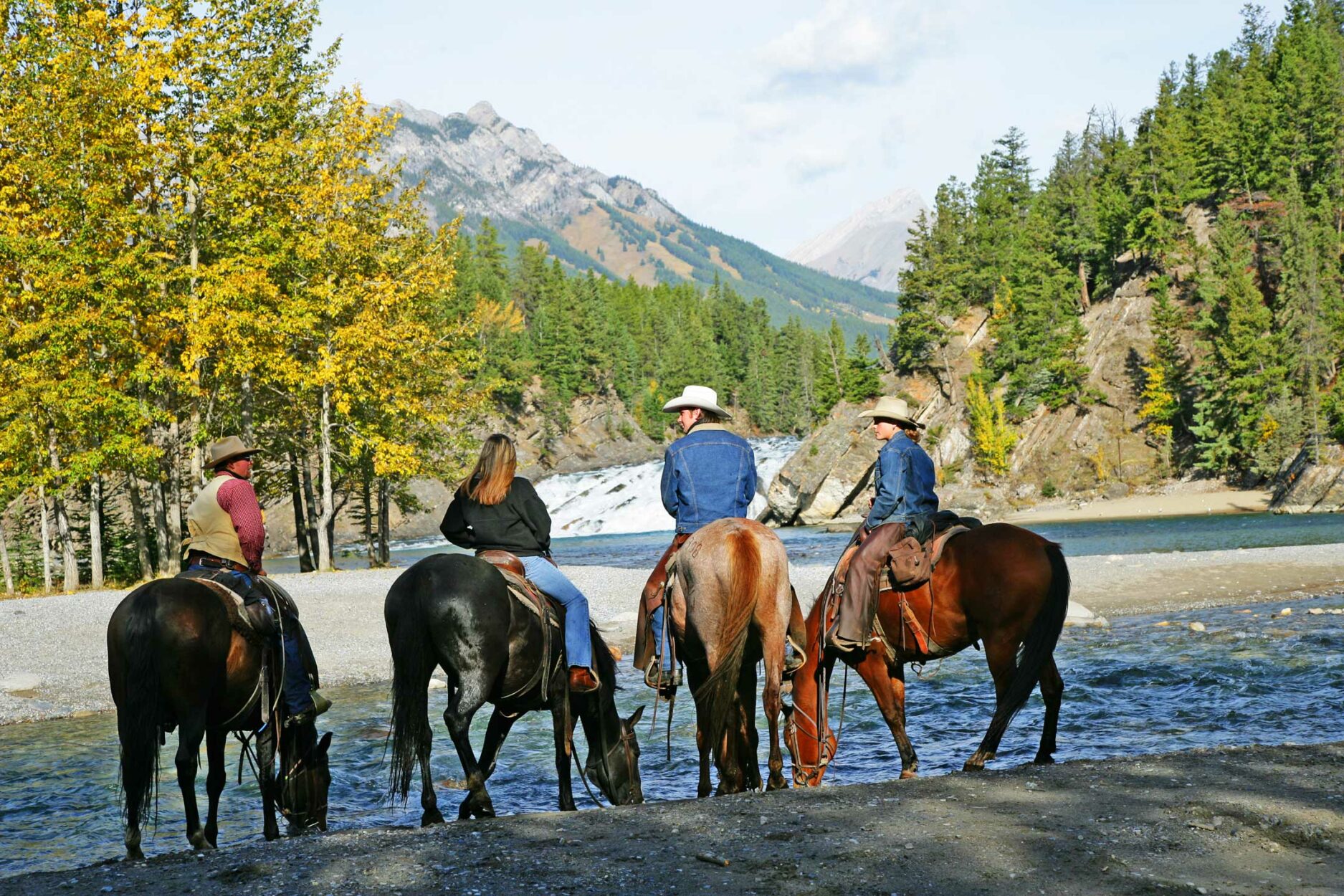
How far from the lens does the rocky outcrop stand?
56.4 metres

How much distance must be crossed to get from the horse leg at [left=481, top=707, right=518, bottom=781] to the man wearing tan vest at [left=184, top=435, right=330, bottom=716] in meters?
1.66

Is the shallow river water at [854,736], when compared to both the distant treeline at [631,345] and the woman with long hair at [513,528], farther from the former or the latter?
the distant treeline at [631,345]

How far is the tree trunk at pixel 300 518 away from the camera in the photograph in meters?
36.8

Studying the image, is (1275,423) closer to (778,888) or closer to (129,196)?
(129,196)

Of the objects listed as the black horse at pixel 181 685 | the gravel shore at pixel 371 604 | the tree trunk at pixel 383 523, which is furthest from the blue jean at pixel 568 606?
the tree trunk at pixel 383 523

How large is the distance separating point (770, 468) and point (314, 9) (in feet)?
184

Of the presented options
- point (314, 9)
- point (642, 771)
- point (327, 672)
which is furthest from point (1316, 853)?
point (314, 9)

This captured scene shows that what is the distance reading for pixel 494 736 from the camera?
30.6ft

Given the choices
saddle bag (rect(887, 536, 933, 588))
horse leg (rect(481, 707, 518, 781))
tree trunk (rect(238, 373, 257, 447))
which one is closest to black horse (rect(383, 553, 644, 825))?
horse leg (rect(481, 707, 518, 781))

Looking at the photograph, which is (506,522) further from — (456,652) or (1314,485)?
(1314,485)

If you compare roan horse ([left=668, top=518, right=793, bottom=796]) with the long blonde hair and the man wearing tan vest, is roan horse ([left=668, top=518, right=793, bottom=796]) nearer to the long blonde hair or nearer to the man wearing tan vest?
the long blonde hair

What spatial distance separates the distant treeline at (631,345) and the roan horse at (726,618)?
91.3 meters

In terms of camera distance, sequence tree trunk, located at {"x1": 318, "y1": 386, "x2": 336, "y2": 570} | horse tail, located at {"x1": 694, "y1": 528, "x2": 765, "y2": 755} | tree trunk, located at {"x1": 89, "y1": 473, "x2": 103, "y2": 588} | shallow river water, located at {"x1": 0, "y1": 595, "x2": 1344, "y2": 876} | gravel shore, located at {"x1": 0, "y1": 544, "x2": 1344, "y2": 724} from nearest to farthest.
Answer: horse tail, located at {"x1": 694, "y1": 528, "x2": 765, "y2": 755} < shallow river water, located at {"x1": 0, "y1": 595, "x2": 1344, "y2": 876} < gravel shore, located at {"x1": 0, "y1": 544, "x2": 1344, "y2": 724} < tree trunk, located at {"x1": 89, "y1": 473, "x2": 103, "y2": 588} < tree trunk, located at {"x1": 318, "y1": 386, "x2": 336, "y2": 570}

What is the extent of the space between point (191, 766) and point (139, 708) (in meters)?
0.63
